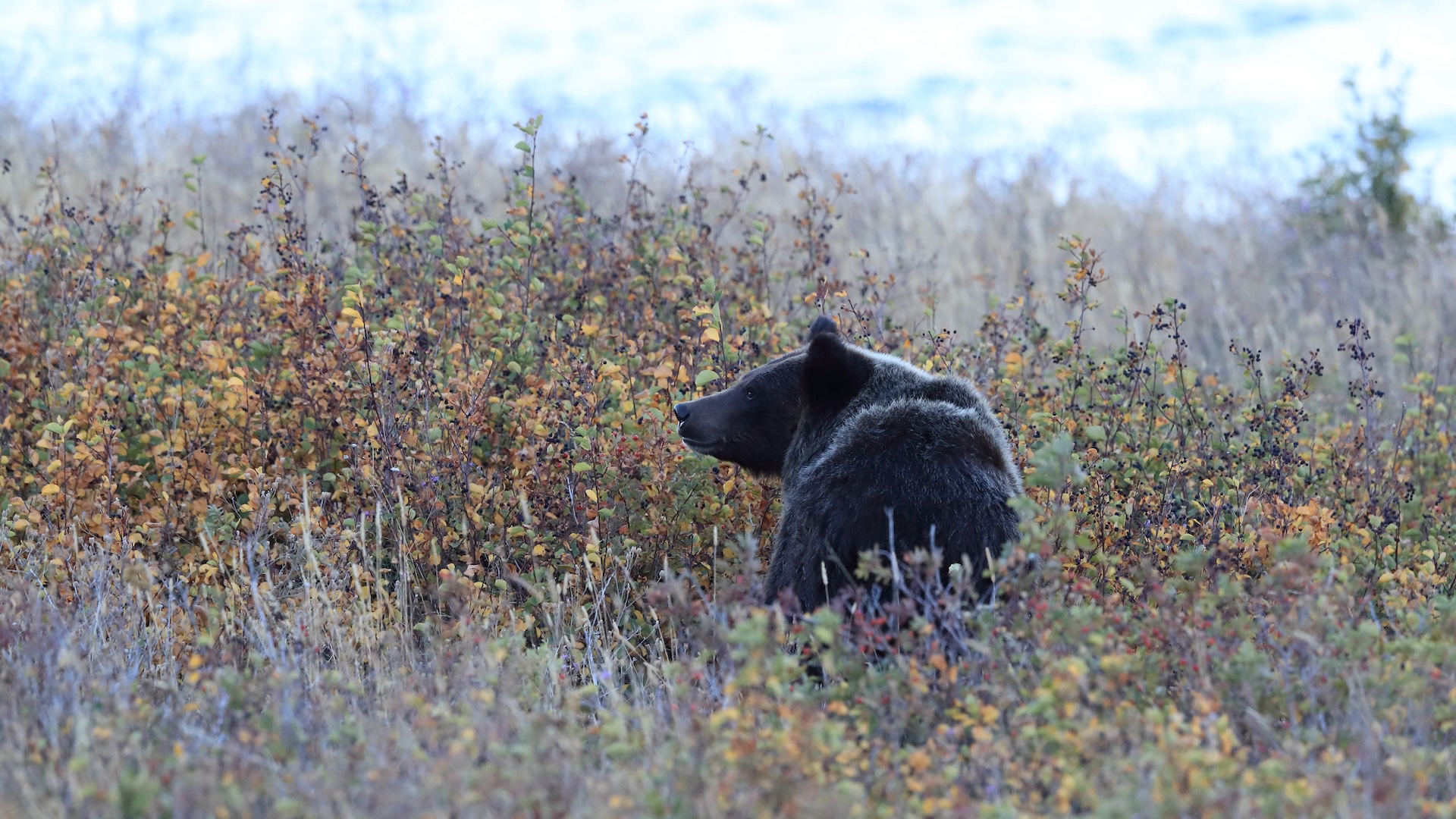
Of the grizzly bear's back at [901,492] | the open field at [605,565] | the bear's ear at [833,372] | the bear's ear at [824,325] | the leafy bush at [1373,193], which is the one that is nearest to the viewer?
the open field at [605,565]

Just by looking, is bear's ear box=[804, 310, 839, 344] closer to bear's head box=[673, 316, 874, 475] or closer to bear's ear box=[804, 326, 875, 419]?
bear's head box=[673, 316, 874, 475]

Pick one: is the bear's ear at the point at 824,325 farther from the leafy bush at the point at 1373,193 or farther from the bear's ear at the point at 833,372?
the leafy bush at the point at 1373,193

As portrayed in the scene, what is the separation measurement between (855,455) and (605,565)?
5.07 ft

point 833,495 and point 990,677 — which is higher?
point 833,495

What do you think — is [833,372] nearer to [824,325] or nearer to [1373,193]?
[824,325]

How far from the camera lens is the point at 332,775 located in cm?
344

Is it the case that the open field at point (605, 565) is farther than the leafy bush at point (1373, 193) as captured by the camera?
No

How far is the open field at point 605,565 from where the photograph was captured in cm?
351

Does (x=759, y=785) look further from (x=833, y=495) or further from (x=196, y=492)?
(x=196, y=492)

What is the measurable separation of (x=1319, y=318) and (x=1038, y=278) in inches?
106

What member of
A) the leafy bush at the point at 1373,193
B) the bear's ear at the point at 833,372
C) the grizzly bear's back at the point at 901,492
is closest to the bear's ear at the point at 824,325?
the bear's ear at the point at 833,372

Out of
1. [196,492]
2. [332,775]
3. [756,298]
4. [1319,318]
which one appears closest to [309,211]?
Answer: [756,298]

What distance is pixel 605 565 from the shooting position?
6160 millimetres

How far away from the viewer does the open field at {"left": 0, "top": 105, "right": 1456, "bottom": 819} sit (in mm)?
3506
